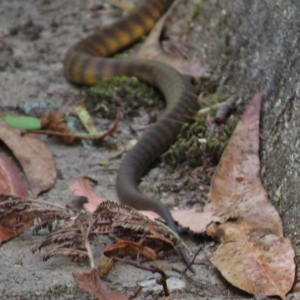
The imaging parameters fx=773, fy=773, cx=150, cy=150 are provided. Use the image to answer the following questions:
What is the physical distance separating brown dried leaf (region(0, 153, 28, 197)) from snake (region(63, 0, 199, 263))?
1.59 ft

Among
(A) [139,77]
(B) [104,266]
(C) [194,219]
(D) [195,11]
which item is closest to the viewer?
(B) [104,266]

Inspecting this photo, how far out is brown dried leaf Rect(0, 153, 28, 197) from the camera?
3594 millimetres

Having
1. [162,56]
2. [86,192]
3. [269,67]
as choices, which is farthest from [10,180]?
[162,56]

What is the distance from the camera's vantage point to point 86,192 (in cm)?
360

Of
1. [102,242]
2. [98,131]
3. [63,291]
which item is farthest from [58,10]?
[63,291]

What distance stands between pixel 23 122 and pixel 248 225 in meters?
1.69

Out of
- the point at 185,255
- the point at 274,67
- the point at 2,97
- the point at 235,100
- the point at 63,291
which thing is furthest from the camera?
the point at 2,97

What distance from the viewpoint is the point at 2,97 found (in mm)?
4871

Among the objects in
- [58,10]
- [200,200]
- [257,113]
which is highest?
[257,113]

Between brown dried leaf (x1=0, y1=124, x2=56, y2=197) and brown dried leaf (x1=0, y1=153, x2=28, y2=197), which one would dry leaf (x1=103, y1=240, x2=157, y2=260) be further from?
brown dried leaf (x1=0, y1=124, x2=56, y2=197)

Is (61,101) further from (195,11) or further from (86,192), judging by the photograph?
(86,192)

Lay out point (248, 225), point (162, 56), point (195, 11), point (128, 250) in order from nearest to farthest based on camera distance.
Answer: point (128, 250) < point (248, 225) < point (162, 56) < point (195, 11)

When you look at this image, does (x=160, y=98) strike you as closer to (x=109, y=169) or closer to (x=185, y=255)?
(x=109, y=169)

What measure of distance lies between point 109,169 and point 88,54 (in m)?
1.70
